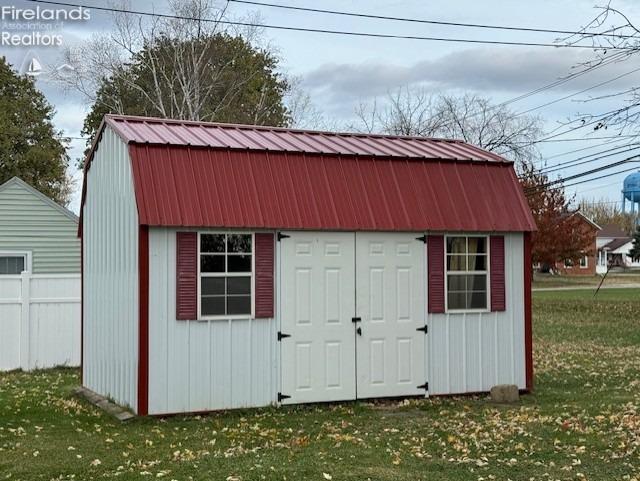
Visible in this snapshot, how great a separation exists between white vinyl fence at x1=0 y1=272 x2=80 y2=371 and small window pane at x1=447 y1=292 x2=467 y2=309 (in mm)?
6459

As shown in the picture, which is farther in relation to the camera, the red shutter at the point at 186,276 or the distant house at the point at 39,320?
the distant house at the point at 39,320

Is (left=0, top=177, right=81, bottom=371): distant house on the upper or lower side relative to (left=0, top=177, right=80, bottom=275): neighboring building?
lower

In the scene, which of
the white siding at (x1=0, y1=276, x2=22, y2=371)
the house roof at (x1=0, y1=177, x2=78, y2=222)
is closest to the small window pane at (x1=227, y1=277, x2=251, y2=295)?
the white siding at (x1=0, y1=276, x2=22, y2=371)

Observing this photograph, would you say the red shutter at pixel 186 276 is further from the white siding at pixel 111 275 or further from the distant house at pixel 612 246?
the distant house at pixel 612 246

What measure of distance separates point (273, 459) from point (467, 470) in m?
1.64

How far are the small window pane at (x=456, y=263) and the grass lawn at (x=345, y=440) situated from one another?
1.75m

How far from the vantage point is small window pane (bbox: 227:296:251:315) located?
9.95 meters

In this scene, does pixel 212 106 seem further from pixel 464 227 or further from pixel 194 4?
pixel 464 227

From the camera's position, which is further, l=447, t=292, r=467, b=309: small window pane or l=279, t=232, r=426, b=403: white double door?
l=447, t=292, r=467, b=309: small window pane

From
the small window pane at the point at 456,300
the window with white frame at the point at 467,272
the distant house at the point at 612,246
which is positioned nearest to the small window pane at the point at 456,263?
the window with white frame at the point at 467,272

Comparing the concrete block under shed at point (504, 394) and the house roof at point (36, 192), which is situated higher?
the house roof at point (36, 192)

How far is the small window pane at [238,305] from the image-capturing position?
32.7 feet

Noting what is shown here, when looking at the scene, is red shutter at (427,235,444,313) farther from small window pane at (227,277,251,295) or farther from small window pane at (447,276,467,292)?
small window pane at (227,277,251,295)

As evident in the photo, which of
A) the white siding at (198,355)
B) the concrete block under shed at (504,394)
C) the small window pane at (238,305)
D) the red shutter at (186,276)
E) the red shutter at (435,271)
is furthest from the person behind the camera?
the red shutter at (435,271)
